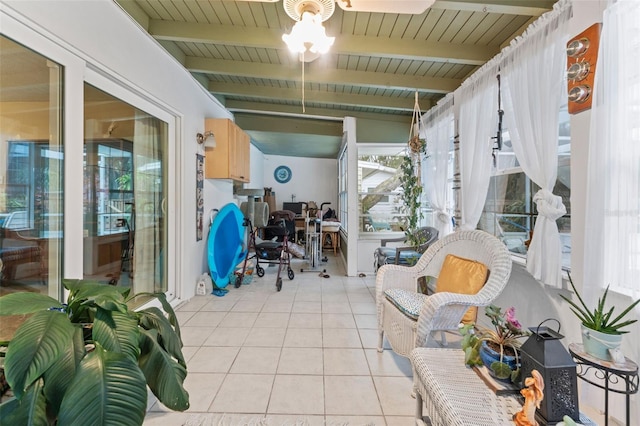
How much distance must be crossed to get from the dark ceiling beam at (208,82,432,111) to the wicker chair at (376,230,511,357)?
2499mm

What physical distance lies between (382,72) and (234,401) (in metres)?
3.52

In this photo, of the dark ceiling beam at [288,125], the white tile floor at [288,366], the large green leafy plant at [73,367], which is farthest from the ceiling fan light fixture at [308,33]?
the dark ceiling beam at [288,125]

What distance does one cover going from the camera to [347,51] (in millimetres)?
2689

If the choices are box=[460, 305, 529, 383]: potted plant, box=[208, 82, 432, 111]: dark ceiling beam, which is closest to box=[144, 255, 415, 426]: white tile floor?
box=[460, 305, 529, 383]: potted plant

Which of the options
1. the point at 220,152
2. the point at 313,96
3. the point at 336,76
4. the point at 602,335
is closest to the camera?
the point at 602,335

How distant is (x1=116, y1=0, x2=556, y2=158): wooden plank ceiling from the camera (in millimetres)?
2340

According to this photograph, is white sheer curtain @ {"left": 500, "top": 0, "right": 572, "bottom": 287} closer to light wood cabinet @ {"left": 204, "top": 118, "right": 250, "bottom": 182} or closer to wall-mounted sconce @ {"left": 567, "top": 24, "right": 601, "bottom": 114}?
wall-mounted sconce @ {"left": 567, "top": 24, "right": 601, "bottom": 114}

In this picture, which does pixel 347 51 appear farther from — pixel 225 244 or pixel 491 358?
pixel 225 244

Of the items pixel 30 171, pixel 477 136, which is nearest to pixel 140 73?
pixel 30 171

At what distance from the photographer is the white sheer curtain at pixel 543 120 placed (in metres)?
1.79

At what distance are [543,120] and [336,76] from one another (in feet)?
7.34

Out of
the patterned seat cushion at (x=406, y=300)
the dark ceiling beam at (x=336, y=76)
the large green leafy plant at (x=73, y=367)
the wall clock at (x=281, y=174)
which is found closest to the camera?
the large green leafy plant at (x=73, y=367)

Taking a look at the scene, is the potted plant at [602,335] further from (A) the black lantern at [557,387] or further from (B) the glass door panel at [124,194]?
(B) the glass door panel at [124,194]

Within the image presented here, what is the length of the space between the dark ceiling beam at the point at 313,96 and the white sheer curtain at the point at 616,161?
110 inches
